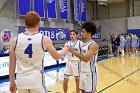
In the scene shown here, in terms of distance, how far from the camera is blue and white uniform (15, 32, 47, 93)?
2873 mm

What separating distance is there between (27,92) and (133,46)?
1806cm

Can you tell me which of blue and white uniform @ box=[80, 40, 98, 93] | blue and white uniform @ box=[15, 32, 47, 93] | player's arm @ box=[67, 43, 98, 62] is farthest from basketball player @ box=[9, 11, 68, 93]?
blue and white uniform @ box=[80, 40, 98, 93]

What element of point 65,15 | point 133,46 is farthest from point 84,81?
point 133,46

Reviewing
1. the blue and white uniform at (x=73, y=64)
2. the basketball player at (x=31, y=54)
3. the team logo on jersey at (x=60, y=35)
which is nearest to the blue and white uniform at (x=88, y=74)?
the basketball player at (x=31, y=54)

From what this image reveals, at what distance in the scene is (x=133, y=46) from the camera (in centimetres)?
2012

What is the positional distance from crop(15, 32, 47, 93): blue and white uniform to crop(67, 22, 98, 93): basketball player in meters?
1.09

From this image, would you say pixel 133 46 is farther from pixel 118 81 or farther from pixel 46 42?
pixel 46 42

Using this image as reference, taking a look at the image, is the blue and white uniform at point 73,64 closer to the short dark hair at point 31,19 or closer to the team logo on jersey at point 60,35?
the short dark hair at point 31,19

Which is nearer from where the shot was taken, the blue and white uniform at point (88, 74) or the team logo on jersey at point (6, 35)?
the blue and white uniform at point (88, 74)

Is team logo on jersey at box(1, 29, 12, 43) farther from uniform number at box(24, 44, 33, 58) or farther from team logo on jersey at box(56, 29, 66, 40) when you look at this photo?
uniform number at box(24, 44, 33, 58)

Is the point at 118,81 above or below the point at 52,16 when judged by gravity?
below

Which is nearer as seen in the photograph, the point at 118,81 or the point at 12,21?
the point at 118,81

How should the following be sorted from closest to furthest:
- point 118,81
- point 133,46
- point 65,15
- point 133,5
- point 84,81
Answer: point 84,81
point 118,81
point 65,15
point 133,46
point 133,5

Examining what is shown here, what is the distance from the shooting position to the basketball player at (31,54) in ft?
9.42
